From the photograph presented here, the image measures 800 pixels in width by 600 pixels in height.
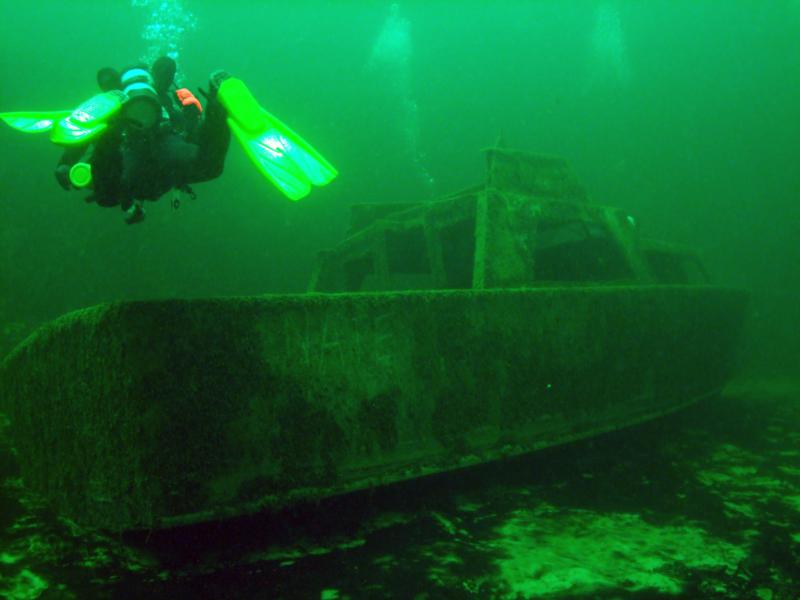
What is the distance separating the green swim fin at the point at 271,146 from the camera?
205cm

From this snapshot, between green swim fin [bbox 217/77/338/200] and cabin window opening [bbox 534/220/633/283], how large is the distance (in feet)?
8.57

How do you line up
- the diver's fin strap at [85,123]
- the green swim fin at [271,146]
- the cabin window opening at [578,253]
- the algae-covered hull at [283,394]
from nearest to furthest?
the algae-covered hull at [283,394]
the diver's fin strap at [85,123]
the green swim fin at [271,146]
the cabin window opening at [578,253]

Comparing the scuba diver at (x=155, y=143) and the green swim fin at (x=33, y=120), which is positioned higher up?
the green swim fin at (x=33, y=120)

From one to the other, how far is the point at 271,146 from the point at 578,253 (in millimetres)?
4182

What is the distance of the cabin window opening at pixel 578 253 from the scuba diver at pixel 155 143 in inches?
107

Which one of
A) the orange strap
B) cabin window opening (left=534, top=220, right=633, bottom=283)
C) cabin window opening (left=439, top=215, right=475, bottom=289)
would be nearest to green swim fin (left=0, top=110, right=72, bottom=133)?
the orange strap

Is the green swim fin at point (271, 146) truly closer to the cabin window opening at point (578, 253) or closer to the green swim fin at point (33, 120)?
the green swim fin at point (33, 120)

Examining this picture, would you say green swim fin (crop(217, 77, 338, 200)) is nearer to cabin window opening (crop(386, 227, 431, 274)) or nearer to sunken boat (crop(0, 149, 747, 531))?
sunken boat (crop(0, 149, 747, 531))

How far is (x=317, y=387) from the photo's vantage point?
200cm

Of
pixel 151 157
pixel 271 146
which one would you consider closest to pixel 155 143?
pixel 151 157

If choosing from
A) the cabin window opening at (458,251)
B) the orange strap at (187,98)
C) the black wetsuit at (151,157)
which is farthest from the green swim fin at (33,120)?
the cabin window opening at (458,251)

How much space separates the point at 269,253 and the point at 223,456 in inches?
326

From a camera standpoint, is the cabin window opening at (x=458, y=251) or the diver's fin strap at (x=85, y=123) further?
the cabin window opening at (x=458, y=251)

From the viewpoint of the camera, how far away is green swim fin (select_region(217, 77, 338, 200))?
2.05 metres
